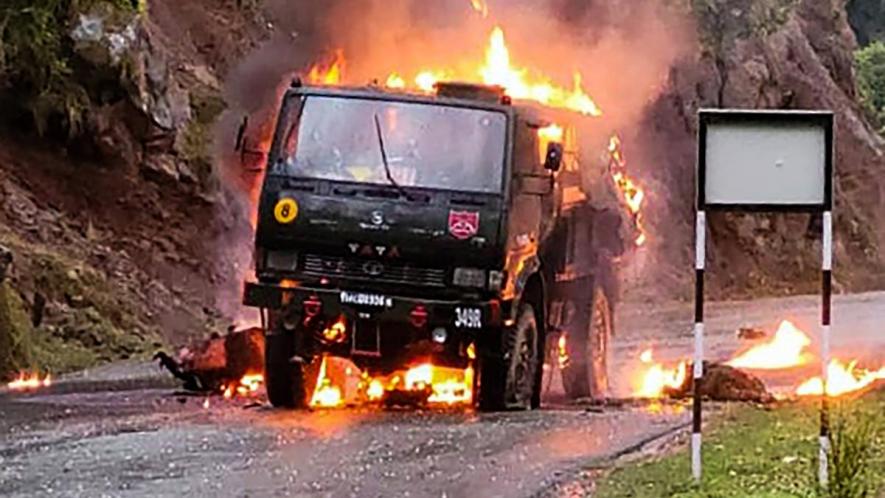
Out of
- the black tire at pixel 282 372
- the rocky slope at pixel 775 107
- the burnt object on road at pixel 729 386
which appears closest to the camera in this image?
the black tire at pixel 282 372

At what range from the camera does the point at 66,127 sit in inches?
1009

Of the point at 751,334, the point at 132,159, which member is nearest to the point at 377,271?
the point at 132,159

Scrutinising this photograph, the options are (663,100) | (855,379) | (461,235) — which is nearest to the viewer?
(461,235)

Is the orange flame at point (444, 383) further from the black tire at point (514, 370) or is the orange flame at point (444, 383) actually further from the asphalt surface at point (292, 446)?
the asphalt surface at point (292, 446)

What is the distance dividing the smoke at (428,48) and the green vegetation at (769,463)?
301 inches

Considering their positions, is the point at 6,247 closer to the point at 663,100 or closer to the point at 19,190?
the point at 19,190

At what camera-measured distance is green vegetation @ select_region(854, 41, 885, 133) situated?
210 feet

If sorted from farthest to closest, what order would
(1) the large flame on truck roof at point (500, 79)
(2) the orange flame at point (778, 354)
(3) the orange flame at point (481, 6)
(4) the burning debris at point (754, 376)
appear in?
(3) the orange flame at point (481, 6), (2) the orange flame at point (778, 354), (1) the large flame on truck roof at point (500, 79), (4) the burning debris at point (754, 376)

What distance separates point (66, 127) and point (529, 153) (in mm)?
11819

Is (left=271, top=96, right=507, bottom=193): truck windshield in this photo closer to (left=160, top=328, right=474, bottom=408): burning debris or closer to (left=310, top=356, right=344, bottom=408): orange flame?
(left=160, top=328, right=474, bottom=408): burning debris

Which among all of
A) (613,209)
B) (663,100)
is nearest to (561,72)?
→ (613,209)

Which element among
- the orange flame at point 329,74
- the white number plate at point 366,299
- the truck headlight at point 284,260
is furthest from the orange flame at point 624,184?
the truck headlight at point 284,260

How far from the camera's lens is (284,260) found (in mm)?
15023

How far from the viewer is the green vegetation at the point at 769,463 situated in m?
8.41
